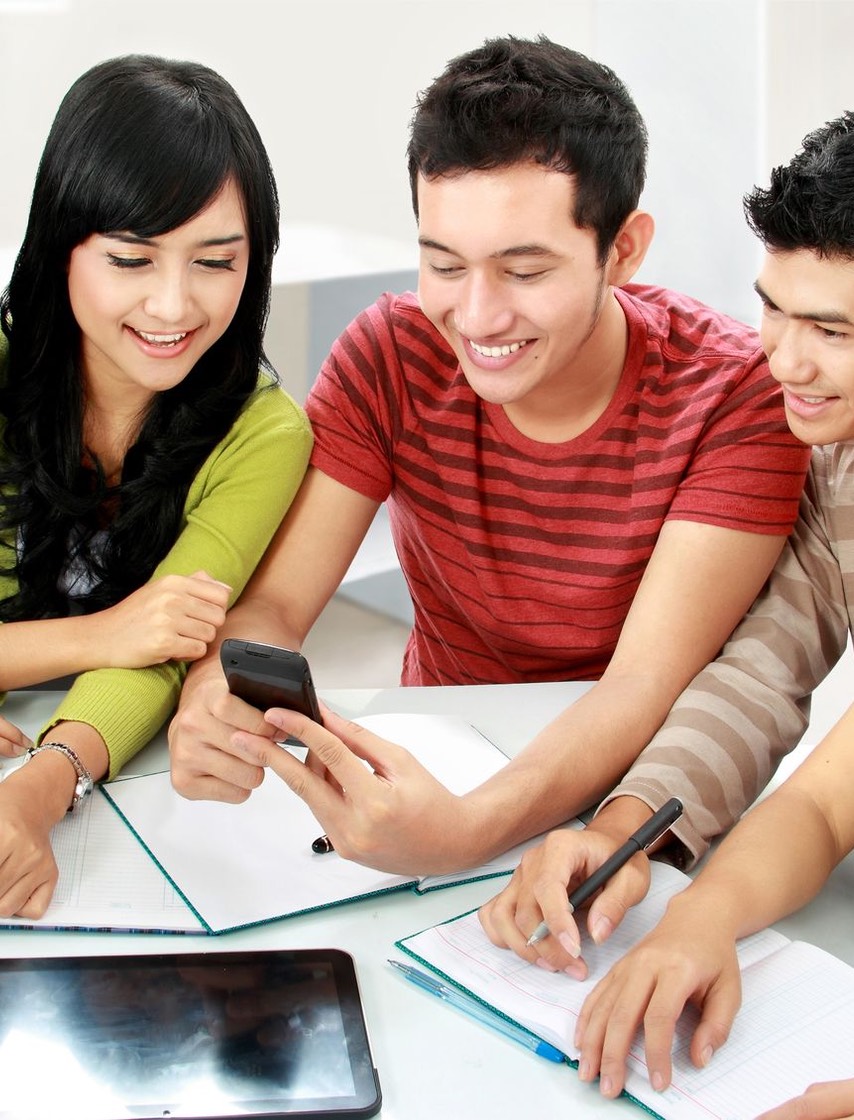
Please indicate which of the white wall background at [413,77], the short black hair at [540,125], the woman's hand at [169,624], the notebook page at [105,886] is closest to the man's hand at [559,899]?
the notebook page at [105,886]

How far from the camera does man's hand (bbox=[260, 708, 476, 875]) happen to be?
0.96 m

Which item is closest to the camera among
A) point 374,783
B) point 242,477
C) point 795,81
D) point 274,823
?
point 374,783

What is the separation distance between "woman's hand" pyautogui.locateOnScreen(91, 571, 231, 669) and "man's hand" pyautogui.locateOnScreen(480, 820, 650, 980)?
0.43 m

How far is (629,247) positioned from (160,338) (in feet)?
1.60

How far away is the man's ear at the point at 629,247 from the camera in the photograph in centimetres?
138

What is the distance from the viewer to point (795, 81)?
2816 mm

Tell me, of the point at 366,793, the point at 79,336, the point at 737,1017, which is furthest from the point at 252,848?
the point at 79,336

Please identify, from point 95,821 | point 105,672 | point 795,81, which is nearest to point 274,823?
point 95,821

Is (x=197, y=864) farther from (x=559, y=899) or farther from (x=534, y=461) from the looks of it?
(x=534, y=461)

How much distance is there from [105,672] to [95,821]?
21 centimetres

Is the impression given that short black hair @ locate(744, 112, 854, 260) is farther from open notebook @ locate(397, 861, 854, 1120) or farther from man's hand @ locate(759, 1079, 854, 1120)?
man's hand @ locate(759, 1079, 854, 1120)

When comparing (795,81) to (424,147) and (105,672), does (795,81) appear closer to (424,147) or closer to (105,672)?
(424,147)

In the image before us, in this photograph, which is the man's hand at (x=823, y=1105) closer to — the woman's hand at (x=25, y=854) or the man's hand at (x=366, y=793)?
the man's hand at (x=366, y=793)

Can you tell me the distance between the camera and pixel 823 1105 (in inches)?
30.9
